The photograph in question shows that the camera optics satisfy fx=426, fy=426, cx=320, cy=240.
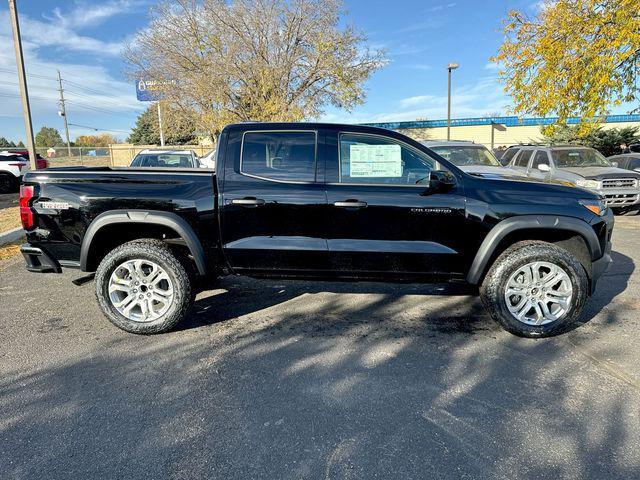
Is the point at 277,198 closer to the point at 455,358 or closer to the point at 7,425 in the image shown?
the point at 455,358

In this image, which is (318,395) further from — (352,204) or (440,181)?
(440,181)

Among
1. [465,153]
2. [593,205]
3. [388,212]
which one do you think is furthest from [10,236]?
[465,153]

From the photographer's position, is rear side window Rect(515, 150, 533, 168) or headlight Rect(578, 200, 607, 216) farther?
rear side window Rect(515, 150, 533, 168)

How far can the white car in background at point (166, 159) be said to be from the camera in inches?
475

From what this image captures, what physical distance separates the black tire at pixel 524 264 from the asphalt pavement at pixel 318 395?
122 mm

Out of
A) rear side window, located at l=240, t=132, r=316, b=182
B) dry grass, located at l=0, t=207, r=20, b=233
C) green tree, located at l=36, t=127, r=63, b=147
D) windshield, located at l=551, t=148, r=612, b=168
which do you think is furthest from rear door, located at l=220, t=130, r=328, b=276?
green tree, located at l=36, t=127, r=63, b=147

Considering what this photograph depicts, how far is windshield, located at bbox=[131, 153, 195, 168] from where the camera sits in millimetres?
12016

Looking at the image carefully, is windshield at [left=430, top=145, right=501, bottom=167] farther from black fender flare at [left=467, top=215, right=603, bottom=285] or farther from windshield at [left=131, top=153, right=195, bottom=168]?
windshield at [left=131, top=153, right=195, bottom=168]

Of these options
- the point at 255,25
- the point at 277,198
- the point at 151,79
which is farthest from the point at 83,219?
the point at 151,79

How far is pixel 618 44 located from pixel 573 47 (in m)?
1.40

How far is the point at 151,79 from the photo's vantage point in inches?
915

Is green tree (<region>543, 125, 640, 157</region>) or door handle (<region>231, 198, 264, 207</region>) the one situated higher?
green tree (<region>543, 125, 640, 157</region>)

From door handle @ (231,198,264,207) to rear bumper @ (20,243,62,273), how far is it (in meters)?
1.79

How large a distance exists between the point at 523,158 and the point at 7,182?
19102 millimetres
